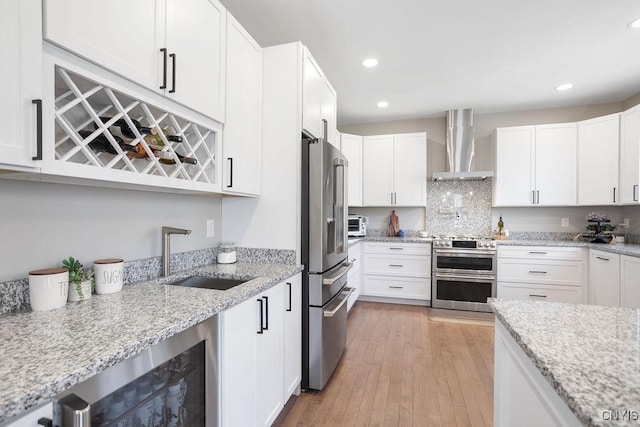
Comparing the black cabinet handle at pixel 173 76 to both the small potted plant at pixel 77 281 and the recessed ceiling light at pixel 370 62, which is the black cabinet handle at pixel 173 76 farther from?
the recessed ceiling light at pixel 370 62

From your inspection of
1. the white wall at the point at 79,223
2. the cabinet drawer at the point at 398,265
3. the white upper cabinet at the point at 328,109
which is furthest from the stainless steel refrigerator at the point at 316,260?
the cabinet drawer at the point at 398,265

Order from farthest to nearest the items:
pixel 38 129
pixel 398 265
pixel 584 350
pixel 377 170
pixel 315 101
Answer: pixel 377 170 < pixel 398 265 < pixel 315 101 < pixel 38 129 < pixel 584 350

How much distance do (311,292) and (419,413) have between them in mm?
999

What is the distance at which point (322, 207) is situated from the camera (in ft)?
6.71

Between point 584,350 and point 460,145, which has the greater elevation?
point 460,145

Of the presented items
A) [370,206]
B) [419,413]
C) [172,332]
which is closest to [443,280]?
[370,206]

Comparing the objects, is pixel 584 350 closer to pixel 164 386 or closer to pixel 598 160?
pixel 164 386

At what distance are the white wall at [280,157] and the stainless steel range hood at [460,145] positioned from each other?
271 cm

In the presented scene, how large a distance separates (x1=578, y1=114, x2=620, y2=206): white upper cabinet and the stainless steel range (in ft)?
4.05

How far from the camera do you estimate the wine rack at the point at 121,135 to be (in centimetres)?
104

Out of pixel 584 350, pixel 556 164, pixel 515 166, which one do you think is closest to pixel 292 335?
pixel 584 350

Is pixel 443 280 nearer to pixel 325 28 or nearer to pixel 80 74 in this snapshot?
pixel 325 28

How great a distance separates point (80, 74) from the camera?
39.9 inches

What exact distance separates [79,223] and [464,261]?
3.77 m
